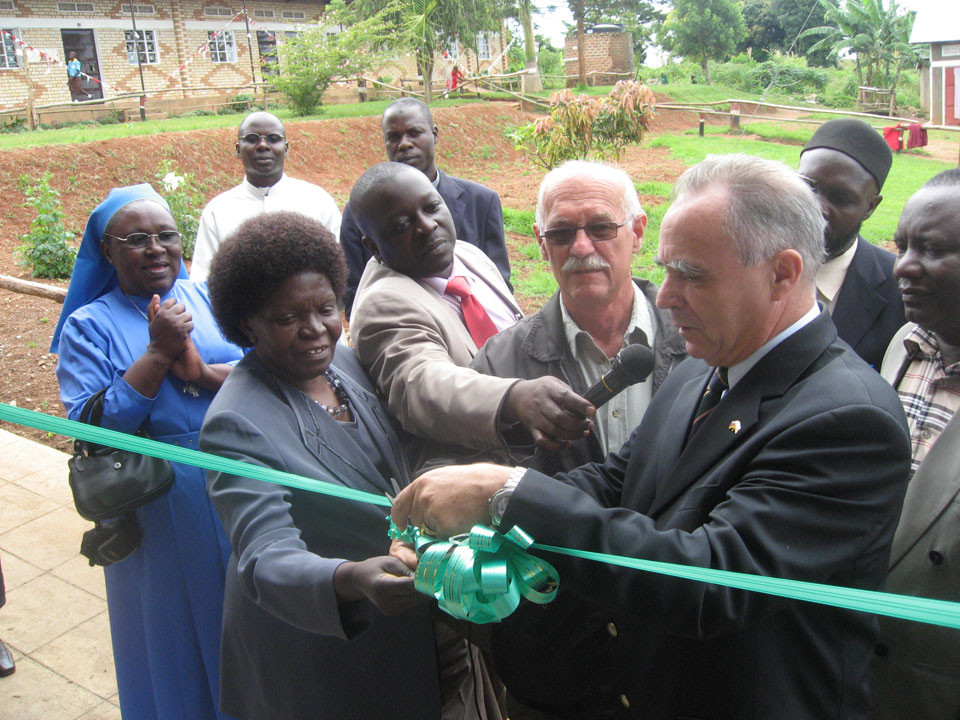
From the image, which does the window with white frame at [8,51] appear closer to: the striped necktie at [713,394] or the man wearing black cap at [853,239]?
the man wearing black cap at [853,239]

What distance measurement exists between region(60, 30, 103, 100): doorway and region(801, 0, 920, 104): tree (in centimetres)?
2461

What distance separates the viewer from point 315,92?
978 inches

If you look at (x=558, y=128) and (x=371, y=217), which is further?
(x=558, y=128)

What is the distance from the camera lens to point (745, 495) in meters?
1.47

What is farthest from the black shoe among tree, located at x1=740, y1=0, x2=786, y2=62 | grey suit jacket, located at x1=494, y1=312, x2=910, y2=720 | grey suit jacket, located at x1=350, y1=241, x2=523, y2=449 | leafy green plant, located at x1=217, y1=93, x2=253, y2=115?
tree, located at x1=740, y1=0, x2=786, y2=62

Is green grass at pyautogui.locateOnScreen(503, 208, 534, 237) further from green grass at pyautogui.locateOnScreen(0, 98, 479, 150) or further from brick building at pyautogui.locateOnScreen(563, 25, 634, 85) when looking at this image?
brick building at pyautogui.locateOnScreen(563, 25, 634, 85)

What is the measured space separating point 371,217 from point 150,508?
1235 millimetres

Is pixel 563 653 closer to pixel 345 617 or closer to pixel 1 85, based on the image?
pixel 345 617

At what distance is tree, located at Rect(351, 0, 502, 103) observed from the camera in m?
25.7

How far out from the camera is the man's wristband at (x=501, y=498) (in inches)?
62.4

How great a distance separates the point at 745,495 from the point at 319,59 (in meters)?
25.0

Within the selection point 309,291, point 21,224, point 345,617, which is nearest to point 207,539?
point 309,291

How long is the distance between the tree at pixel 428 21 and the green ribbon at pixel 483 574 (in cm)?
2586

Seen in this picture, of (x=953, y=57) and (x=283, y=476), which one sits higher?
(x=953, y=57)
